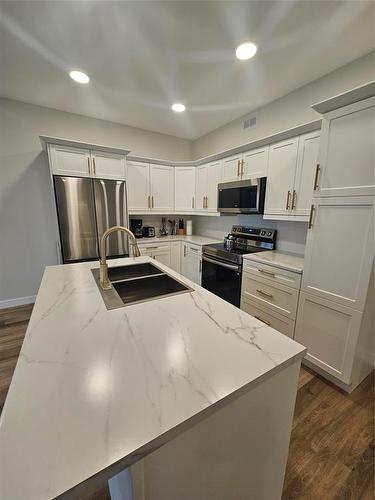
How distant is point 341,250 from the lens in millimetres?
1644

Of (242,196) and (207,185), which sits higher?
(207,185)

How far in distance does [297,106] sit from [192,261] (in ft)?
7.82

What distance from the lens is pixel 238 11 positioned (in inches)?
58.1

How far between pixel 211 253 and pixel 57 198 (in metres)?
2.06

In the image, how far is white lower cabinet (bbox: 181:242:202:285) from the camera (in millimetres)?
3224

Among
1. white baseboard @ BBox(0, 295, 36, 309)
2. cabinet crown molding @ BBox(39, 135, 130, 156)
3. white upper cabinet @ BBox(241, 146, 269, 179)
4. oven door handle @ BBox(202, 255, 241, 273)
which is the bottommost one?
white baseboard @ BBox(0, 295, 36, 309)

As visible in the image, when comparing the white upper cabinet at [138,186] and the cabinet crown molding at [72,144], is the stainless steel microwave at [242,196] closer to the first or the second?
the white upper cabinet at [138,186]

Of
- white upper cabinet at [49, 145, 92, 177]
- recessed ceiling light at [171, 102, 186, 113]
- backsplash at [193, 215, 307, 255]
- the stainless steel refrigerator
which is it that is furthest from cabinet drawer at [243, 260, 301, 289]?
white upper cabinet at [49, 145, 92, 177]

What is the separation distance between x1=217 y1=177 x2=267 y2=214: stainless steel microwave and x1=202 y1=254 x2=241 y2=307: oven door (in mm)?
721

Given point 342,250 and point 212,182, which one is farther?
point 212,182

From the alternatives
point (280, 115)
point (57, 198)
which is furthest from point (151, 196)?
point (280, 115)

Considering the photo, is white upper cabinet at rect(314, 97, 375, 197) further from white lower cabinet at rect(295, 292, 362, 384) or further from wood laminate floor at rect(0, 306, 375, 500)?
wood laminate floor at rect(0, 306, 375, 500)

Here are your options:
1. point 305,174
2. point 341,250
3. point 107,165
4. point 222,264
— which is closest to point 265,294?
point 222,264

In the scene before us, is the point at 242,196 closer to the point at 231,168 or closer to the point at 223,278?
the point at 231,168
